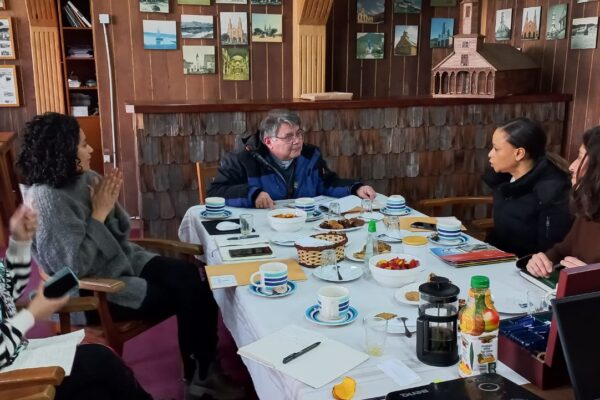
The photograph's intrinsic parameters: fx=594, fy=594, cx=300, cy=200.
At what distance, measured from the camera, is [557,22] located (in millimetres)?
4406

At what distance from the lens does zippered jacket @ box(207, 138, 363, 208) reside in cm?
307

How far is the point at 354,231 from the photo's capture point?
97.7 inches

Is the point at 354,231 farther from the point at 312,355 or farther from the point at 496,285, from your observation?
the point at 312,355

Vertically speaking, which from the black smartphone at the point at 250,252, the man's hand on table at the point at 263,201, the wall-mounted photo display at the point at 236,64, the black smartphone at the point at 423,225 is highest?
→ the wall-mounted photo display at the point at 236,64

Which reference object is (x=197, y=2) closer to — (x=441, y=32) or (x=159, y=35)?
(x=159, y=35)

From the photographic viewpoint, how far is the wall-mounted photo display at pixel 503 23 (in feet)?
16.1

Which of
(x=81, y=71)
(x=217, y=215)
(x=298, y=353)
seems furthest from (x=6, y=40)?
(x=298, y=353)

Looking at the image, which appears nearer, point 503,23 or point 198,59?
point 503,23

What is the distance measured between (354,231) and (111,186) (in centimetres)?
99

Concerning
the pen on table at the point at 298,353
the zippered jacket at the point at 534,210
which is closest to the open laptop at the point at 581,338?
the pen on table at the point at 298,353

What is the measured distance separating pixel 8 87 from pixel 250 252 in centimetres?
437

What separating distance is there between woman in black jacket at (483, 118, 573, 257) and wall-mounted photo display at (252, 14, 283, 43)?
323 centimetres

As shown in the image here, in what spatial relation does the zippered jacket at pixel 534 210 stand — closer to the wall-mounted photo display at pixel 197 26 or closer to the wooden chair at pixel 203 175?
the wooden chair at pixel 203 175

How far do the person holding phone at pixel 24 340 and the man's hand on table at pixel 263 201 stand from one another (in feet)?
3.62
